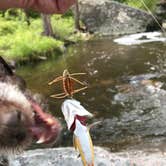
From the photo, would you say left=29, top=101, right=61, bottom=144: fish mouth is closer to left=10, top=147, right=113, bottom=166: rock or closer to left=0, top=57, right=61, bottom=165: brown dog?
left=0, top=57, right=61, bottom=165: brown dog

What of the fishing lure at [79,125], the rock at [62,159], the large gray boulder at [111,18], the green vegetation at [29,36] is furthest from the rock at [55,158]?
the large gray boulder at [111,18]

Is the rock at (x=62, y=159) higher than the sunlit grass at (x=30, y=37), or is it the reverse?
the rock at (x=62, y=159)

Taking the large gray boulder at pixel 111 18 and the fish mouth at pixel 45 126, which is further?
the large gray boulder at pixel 111 18

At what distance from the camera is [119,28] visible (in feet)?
59.8

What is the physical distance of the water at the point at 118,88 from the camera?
6695mm

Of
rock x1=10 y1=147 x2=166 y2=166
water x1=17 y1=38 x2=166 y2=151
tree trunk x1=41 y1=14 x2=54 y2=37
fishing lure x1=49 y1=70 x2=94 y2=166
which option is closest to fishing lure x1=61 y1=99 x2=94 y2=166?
fishing lure x1=49 y1=70 x2=94 y2=166

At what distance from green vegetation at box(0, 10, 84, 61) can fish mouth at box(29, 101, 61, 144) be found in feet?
32.6

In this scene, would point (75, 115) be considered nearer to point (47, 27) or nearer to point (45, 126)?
point (45, 126)

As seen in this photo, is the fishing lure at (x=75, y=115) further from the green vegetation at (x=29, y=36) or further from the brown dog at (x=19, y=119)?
the green vegetation at (x=29, y=36)

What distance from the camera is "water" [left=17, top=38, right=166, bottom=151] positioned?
6.70 m

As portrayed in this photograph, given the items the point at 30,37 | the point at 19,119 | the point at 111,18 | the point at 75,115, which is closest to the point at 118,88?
the point at 30,37

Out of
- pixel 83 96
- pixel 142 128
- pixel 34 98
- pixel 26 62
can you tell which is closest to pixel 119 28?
pixel 26 62

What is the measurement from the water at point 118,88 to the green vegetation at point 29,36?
498 millimetres

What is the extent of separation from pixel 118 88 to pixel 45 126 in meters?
8.20
